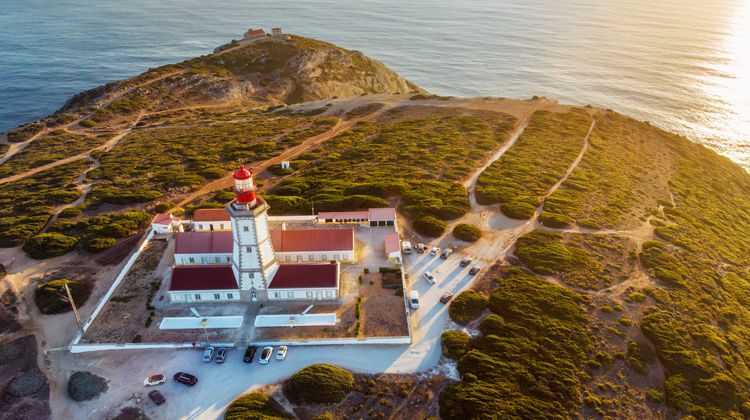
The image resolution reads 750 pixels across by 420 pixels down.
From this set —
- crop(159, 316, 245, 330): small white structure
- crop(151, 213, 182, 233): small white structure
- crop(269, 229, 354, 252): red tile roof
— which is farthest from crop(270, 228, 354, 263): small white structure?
crop(151, 213, 182, 233): small white structure

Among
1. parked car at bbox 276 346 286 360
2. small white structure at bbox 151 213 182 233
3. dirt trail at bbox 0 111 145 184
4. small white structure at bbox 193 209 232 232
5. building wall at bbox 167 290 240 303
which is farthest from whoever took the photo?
dirt trail at bbox 0 111 145 184

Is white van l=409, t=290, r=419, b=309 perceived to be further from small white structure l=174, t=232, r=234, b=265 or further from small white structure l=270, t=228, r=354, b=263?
small white structure l=174, t=232, r=234, b=265

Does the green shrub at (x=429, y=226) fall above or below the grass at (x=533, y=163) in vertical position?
below

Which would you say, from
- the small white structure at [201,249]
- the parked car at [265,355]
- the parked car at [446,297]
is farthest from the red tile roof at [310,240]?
the parked car at [265,355]

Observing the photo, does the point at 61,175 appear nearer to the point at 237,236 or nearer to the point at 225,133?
the point at 225,133

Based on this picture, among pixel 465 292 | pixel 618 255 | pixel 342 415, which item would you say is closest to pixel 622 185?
pixel 618 255

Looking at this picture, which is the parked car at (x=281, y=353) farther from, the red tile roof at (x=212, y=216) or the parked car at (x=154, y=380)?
the red tile roof at (x=212, y=216)
